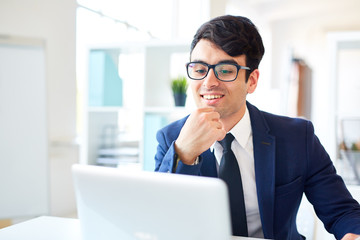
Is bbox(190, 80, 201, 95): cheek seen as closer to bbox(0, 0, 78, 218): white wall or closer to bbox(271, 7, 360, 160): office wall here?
bbox(0, 0, 78, 218): white wall

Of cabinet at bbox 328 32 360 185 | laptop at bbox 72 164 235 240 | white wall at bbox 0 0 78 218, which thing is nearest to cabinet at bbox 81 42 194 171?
white wall at bbox 0 0 78 218

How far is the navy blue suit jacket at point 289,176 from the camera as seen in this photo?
1.31m

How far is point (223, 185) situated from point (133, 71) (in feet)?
8.92

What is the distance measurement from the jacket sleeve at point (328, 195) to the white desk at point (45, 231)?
42 centimetres

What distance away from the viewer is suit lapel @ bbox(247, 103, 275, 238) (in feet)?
4.26

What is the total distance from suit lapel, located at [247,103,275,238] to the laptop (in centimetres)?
70

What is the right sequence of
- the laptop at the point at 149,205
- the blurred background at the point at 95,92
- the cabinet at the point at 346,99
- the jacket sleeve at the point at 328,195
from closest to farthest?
the laptop at the point at 149,205 → the jacket sleeve at the point at 328,195 → the blurred background at the point at 95,92 → the cabinet at the point at 346,99

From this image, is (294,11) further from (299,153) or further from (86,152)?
(299,153)

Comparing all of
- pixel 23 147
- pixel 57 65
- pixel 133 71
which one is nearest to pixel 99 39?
pixel 133 71

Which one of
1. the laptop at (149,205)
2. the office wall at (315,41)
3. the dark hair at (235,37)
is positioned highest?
the office wall at (315,41)

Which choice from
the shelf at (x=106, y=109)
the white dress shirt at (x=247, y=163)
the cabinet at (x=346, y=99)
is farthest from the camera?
the cabinet at (x=346, y=99)

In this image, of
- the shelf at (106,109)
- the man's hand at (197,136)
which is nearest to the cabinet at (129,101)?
the shelf at (106,109)

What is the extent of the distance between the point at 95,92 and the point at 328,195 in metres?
2.42

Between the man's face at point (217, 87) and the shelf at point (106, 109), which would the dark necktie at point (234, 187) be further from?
the shelf at point (106, 109)
